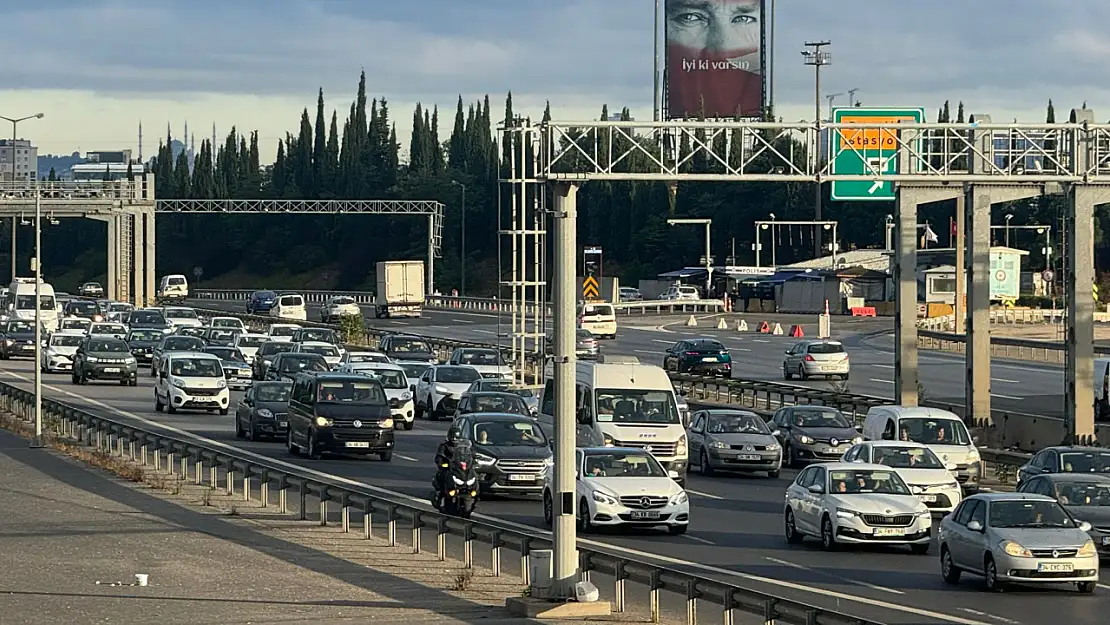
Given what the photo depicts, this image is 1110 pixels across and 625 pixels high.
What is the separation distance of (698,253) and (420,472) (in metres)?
132

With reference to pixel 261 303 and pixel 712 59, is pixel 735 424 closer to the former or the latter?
pixel 712 59

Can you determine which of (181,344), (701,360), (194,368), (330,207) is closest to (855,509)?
(194,368)

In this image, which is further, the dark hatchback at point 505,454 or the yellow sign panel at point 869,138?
the yellow sign panel at point 869,138

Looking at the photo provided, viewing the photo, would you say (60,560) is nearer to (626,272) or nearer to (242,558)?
(242,558)

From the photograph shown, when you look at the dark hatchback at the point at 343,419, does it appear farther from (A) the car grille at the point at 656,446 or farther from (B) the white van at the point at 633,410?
(A) the car grille at the point at 656,446

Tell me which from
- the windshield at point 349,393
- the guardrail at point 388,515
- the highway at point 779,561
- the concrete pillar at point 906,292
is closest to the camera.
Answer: the guardrail at point 388,515

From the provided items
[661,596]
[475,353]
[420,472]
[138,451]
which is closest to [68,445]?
[138,451]

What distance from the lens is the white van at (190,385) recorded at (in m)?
52.9

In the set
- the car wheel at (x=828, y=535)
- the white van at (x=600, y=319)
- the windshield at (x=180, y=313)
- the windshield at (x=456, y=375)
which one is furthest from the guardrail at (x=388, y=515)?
the white van at (x=600, y=319)

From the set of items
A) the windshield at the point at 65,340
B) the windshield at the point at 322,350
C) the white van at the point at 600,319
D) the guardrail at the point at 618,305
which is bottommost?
the windshield at the point at 322,350

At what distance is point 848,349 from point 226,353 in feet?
111

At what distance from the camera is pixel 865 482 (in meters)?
27.9

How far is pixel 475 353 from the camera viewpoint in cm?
6047

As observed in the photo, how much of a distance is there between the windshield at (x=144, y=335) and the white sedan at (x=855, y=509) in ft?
165
